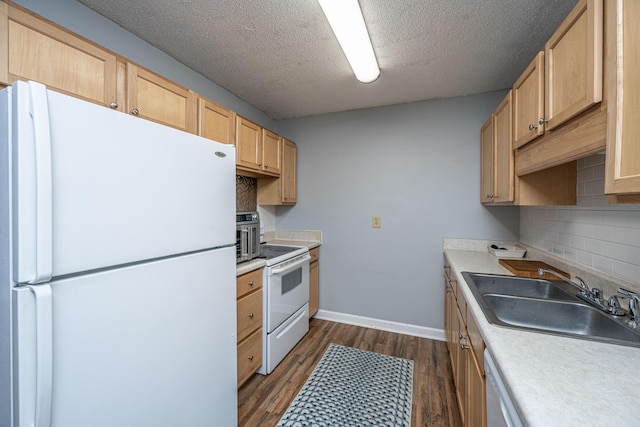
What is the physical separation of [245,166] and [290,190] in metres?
0.86

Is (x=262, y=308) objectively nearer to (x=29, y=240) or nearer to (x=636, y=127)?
(x=29, y=240)

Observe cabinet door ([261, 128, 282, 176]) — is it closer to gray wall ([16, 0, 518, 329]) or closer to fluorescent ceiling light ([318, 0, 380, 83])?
gray wall ([16, 0, 518, 329])

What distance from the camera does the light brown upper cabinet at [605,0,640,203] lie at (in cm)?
69

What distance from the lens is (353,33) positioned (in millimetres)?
1442

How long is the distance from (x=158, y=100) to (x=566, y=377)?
2.09 m

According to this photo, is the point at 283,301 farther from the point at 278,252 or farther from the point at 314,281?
the point at 314,281

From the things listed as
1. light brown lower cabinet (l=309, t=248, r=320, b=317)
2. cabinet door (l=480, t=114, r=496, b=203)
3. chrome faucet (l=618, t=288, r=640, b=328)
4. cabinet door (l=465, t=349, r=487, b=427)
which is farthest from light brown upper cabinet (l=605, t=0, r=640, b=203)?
light brown lower cabinet (l=309, t=248, r=320, b=317)

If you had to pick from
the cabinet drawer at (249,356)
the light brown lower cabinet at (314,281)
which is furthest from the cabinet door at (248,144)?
the cabinet drawer at (249,356)

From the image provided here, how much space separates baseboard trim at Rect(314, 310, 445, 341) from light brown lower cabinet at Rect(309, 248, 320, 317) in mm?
174

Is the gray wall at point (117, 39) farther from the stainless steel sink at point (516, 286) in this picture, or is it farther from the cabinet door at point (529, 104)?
the stainless steel sink at point (516, 286)

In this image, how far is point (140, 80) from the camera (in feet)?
4.60

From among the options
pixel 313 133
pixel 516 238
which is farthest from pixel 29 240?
pixel 516 238

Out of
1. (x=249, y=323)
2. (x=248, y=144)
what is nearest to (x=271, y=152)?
(x=248, y=144)

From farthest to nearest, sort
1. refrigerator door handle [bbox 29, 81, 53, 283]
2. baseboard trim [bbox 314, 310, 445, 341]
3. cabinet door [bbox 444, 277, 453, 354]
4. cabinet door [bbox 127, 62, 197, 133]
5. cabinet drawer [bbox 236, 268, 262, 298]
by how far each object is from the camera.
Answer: baseboard trim [bbox 314, 310, 445, 341]
cabinet door [bbox 444, 277, 453, 354]
cabinet drawer [bbox 236, 268, 262, 298]
cabinet door [bbox 127, 62, 197, 133]
refrigerator door handle [bbox 29, 81, 53, 283]
